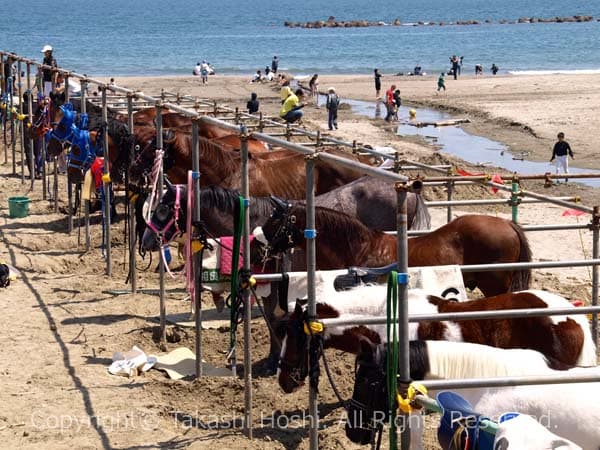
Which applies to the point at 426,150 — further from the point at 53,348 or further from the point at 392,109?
the point at 53,348

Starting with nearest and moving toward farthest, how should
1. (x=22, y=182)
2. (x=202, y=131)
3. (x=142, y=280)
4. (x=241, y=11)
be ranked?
1. (x=142, y=280)
2. (x=202, y=131)
3. (x=22, y=182)
4. (x=241, y=11)

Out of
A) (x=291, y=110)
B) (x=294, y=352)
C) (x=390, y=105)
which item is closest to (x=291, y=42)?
(x=390, y=105)

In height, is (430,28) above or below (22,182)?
above

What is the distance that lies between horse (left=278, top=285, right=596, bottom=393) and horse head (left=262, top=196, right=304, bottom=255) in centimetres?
166

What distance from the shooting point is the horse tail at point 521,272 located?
10.2 m

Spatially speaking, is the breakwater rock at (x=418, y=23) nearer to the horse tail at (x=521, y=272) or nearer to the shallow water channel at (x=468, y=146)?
the shallow water channel at (x=468, y=146)

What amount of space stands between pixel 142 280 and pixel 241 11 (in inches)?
7153

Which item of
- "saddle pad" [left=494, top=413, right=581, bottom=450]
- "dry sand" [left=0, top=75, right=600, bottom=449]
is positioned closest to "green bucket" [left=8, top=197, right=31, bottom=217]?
"dry sand" [left=0, top=75, right=600, bottom=449]

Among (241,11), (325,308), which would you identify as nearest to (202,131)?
(325,308)

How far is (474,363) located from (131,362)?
4747 millimetres

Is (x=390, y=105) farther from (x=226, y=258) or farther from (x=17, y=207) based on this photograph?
(x=226, y=258)

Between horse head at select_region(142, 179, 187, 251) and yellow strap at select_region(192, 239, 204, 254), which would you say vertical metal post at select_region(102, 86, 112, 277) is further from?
yellow strap at select_region(192, 239, 204, 254)

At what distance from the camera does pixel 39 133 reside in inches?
758

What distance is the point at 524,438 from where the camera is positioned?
16.1 ft
